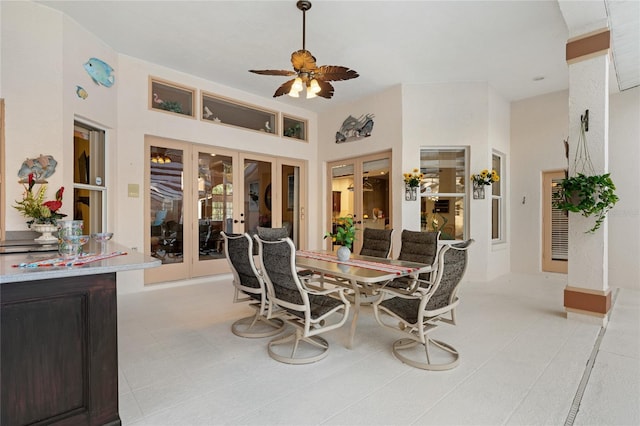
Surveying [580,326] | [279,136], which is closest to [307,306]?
[580,326]

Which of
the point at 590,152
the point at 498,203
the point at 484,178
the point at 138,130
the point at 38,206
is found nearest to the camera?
the point at 38,206

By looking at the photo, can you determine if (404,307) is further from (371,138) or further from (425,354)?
(371,138)

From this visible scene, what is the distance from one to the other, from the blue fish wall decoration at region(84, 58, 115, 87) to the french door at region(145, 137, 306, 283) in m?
0.93

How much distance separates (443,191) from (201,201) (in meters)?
4.29

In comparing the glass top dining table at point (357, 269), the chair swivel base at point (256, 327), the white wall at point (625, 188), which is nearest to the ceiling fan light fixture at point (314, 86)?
the glass top dining table at point (357, 269)

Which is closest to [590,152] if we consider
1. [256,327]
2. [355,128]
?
[355,128]

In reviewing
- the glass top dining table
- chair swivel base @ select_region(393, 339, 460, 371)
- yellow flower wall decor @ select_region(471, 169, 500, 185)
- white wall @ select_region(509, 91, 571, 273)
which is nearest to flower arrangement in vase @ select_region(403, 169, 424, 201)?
yellow flower wall decor @ select_region(471, 169, 500, 185)

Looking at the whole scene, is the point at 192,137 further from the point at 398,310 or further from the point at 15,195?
the point at 398,310

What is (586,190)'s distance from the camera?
3.26 m

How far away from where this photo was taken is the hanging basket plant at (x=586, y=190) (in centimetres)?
321

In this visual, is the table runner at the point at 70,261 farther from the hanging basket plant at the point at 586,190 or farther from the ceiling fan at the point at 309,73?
the hanging basket plant at the point at 586,190

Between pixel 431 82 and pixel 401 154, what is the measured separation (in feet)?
4.37

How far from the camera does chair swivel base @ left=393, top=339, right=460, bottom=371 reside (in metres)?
2.35

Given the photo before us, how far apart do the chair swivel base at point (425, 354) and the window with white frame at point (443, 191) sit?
3233mm
